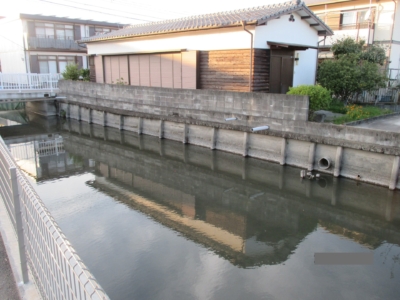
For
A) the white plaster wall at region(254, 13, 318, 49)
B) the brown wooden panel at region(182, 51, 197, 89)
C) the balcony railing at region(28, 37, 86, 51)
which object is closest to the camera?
the white plaster wall at region(254, 13, 318, 49)

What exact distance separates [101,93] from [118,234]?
12209mm

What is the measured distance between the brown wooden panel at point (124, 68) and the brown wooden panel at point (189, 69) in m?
4.64

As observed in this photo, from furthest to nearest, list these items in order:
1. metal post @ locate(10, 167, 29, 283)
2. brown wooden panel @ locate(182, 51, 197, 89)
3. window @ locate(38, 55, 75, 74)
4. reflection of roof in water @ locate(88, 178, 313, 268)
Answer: window @ locate(38, 55, 75, 74) < brown wooden panel @ locate(182, 51, 197, 89) < reflection of roof in water @ locate(88, 178, 313, 268) < metal post @ locate(10, 167, 29, 283)

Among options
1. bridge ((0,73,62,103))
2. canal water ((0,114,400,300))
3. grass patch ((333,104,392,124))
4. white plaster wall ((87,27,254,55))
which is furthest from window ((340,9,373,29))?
bridge ((0,73,62,103))

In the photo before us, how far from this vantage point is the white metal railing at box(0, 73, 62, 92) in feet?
60.9

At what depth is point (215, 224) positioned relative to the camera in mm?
7469

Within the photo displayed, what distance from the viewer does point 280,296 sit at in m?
4.89

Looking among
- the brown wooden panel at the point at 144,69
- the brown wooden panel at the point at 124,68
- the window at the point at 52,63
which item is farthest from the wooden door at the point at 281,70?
the window at the point at 52,63

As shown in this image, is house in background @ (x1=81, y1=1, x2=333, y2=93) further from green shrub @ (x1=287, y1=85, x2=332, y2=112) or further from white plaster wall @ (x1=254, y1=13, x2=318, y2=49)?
green shrub @ (x1=287, y1=85, x2=332, y2=112)

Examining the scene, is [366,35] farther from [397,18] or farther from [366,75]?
[366,75]

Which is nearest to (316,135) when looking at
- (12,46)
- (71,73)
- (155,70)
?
(155,70)

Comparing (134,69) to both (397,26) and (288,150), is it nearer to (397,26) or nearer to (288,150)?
(288,150)

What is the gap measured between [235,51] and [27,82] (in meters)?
12.6

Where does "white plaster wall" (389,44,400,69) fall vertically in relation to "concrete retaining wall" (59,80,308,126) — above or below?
Result: above
